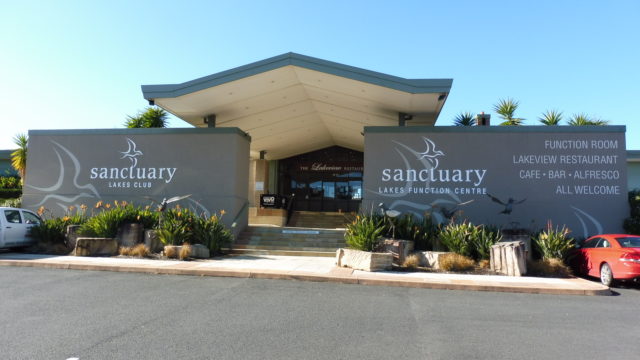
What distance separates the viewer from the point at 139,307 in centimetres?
716

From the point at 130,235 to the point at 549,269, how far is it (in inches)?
485

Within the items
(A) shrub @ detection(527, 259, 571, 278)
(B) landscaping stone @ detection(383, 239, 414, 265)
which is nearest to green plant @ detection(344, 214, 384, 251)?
(B) landscaping stone @ detection(383, 239, 414, 265)

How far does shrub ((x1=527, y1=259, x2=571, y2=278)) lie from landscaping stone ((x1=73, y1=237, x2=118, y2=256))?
12.1m

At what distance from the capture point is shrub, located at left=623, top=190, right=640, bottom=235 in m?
14.5

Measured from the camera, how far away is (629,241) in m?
11.2

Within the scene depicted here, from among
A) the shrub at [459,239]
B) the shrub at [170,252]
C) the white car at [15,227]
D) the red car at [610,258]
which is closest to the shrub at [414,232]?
the shrub at [459,239]

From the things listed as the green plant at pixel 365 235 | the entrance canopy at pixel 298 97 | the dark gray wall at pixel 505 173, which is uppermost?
the entrance canopy at pixel 298 97

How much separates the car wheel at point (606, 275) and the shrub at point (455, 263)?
3.03 meters

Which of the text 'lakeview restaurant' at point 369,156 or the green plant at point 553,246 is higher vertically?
the text 'lakeview restaurant' at point 369,156

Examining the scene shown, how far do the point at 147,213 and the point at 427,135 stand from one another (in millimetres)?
10087

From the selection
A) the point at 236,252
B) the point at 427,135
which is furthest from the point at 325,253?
the point at 427,135

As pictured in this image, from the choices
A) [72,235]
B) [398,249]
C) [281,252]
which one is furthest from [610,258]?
[72,235]

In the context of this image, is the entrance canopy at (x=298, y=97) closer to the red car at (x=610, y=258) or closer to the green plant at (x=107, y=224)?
the green plant at (x=107, y=224)

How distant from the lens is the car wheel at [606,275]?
10.8 metres
